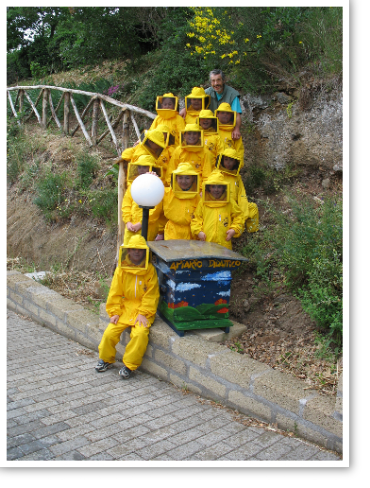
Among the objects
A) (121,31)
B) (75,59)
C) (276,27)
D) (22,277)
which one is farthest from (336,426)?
(75,59)

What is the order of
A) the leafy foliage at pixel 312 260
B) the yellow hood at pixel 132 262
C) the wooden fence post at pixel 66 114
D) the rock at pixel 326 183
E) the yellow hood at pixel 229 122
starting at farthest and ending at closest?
the wooden fence post at pixel 66 114
the rock at pixel 326 183
the yellow hood at pixel 229 122
the yellow hood at pixel 132 262
the leafy foliage at pixel 312 260

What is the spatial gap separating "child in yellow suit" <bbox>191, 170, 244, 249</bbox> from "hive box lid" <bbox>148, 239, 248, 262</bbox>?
12.8 inches

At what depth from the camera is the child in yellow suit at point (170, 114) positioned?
631 centimetres

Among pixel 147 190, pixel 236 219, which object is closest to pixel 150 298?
pixel 147 190

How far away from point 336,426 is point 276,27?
6.18 meters

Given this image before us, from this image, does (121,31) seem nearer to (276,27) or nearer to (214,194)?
(276,27)

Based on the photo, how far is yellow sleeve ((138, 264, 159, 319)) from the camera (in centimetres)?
452

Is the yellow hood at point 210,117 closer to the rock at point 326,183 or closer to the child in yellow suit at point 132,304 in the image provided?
the rock at point 326,183

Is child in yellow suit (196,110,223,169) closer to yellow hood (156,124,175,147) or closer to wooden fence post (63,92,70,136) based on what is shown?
yellow hood (156,124,175,147)

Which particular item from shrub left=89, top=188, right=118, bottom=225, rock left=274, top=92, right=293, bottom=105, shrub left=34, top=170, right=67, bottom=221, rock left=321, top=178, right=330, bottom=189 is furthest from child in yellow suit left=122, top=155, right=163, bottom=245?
shrub left=34, top=170, right=67, bottom=221

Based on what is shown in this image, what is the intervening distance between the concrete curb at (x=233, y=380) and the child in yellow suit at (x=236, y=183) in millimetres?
1585

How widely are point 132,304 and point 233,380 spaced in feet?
4.62

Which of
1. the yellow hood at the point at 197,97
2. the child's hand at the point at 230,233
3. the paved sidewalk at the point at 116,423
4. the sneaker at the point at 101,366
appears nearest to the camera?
the paved sidewalk at the point at 116,423

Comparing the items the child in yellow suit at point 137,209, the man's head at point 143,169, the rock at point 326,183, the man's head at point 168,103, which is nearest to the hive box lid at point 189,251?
the child in yellow suit at point 137,209
